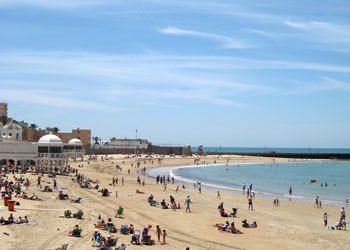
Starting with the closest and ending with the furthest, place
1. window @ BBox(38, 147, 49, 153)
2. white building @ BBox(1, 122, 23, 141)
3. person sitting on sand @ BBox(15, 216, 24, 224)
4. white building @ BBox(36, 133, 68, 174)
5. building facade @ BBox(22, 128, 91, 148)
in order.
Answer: person sitting on sand @ BBox(15, 216, 24, 224)
white building @ BBox(36, 133, 68, 174)
window @ BBox(38, 147, 49, 153)
white building @ BBox(1, 122, 23, 141)
building facade @ BBox(22, 128, 91, 148)

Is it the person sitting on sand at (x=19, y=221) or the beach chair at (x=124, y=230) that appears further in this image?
the beach chair at (x=124, y=230)

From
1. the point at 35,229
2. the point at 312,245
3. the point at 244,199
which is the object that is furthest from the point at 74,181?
the point at 312,245

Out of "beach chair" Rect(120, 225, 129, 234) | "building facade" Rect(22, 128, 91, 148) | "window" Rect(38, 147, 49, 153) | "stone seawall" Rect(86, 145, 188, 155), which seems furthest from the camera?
"stone seawall" Rect(86, 145, 188, 155)

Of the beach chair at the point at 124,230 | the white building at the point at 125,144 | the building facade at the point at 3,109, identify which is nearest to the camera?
the beach chair at the point at 124,230

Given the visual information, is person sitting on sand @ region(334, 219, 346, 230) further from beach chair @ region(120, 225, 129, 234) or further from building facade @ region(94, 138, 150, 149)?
building facade @ region(94, 138, 150, 149)

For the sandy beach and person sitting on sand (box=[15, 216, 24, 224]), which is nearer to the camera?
the sandy beach

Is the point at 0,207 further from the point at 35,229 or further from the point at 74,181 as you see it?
the point at 74,181

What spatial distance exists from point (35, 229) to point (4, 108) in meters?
105

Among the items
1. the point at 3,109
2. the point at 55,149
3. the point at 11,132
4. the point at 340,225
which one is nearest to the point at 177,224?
the point at 340,225

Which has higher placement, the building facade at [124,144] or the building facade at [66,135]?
the building facade at [66,135]

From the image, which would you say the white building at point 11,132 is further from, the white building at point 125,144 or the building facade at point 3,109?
the building facade at point 3,109

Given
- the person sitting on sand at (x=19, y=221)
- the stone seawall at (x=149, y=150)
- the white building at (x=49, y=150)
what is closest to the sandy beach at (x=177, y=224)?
the person sitting on sand at (x=19, y=221)

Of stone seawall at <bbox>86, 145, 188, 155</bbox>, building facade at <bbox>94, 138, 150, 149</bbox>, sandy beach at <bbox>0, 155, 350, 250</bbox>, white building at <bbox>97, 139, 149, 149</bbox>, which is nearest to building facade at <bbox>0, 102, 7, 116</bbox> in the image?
building facade at <bbox>94, 138, 150, 149</bbox>

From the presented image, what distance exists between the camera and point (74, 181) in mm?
35594
